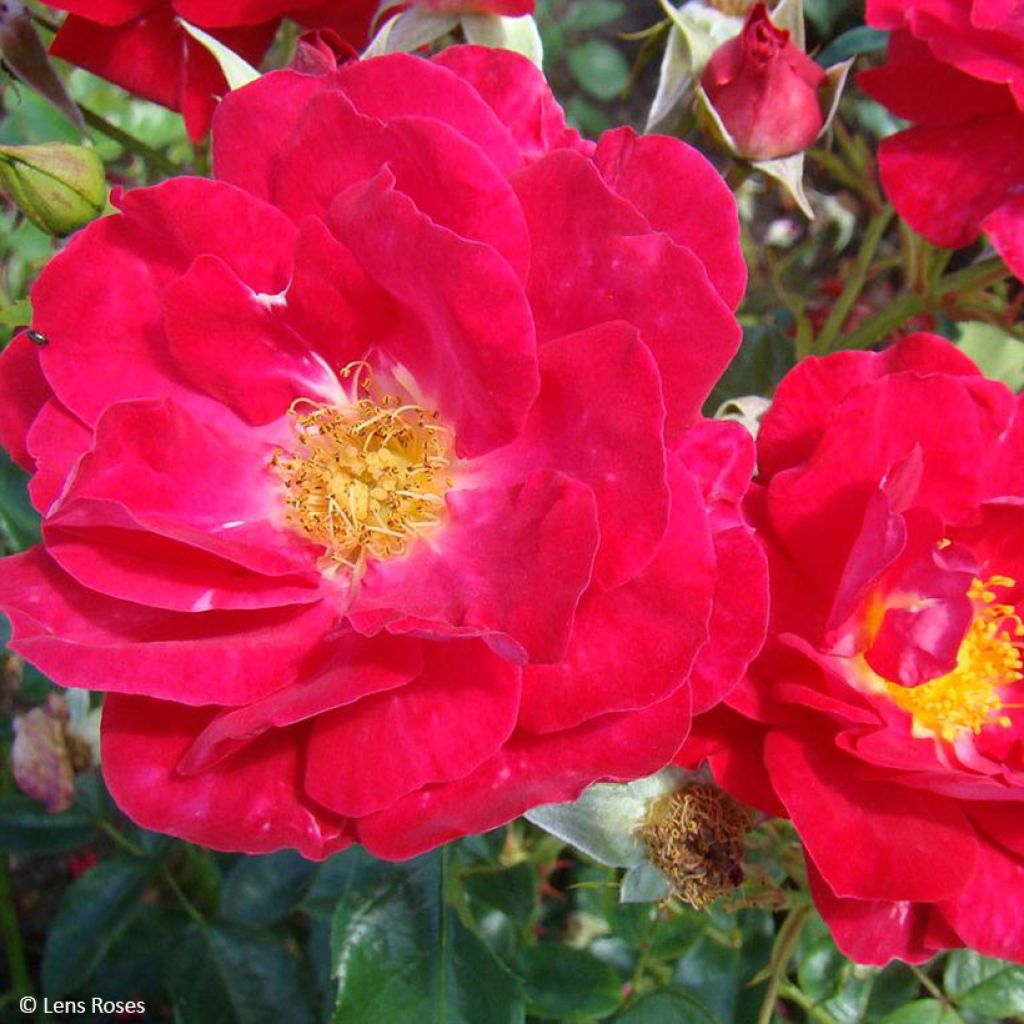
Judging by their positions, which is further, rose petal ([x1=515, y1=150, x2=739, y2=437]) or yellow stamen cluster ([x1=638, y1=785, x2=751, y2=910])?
yellow stamen cluster ([x1=638, y1=785, x2=751, y2=910])

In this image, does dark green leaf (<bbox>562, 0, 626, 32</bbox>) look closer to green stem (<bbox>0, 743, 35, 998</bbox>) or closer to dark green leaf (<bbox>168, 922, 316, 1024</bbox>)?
green stem (<bbox>0, 743, 35, 998</bbox>)

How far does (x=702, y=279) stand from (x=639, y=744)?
28 centimetres

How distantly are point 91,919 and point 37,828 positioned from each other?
12 cm

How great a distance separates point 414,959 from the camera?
108 centimetres

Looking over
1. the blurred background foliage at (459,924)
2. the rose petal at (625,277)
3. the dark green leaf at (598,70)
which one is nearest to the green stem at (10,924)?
the blurred background foliage at (459,924)

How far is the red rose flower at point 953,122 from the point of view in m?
0.94

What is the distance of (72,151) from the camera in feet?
2.82

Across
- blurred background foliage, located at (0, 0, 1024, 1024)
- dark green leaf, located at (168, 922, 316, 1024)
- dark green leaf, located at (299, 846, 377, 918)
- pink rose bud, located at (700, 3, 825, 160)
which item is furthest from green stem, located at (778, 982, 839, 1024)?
pink rose bud, located at (700, 3, 825, 160)

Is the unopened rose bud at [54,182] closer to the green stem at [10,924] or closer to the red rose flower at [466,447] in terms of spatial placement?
the red rose flower at [466,447]

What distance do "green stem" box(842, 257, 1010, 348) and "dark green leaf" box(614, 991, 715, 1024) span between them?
694mm

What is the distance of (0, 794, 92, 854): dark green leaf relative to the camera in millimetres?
1332

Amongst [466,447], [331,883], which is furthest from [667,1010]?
[466,447]

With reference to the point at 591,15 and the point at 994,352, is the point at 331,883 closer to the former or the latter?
the point at 994,352

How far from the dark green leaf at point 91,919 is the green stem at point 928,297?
1007 millimetres
